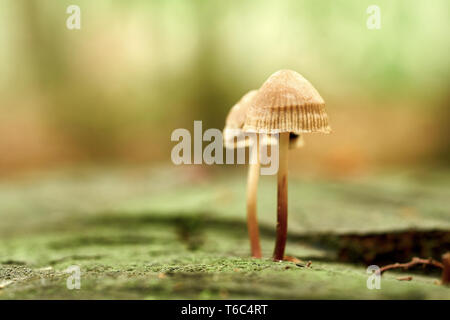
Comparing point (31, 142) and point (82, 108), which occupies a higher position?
point (82, 108)

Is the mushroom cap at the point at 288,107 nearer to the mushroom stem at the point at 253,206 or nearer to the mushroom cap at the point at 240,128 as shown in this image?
the mushroom cap at the point at 240,128

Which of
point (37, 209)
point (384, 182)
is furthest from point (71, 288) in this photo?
point (384, 182)

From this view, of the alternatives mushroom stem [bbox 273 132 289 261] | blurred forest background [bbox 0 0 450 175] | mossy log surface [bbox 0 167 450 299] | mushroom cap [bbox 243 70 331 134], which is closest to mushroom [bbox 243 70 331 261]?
mushroom cap [bbox 243 70 331 134]

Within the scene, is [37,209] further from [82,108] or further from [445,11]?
[445,11]

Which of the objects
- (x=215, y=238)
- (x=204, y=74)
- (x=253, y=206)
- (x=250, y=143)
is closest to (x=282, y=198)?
(x=253, y=206)

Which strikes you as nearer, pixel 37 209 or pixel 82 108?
pixel 37 209

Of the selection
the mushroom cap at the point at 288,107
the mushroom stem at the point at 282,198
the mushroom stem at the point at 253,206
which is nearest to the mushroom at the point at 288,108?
the mushroom cap at the point at 288,107

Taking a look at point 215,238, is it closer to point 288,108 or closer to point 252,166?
point 252,166
